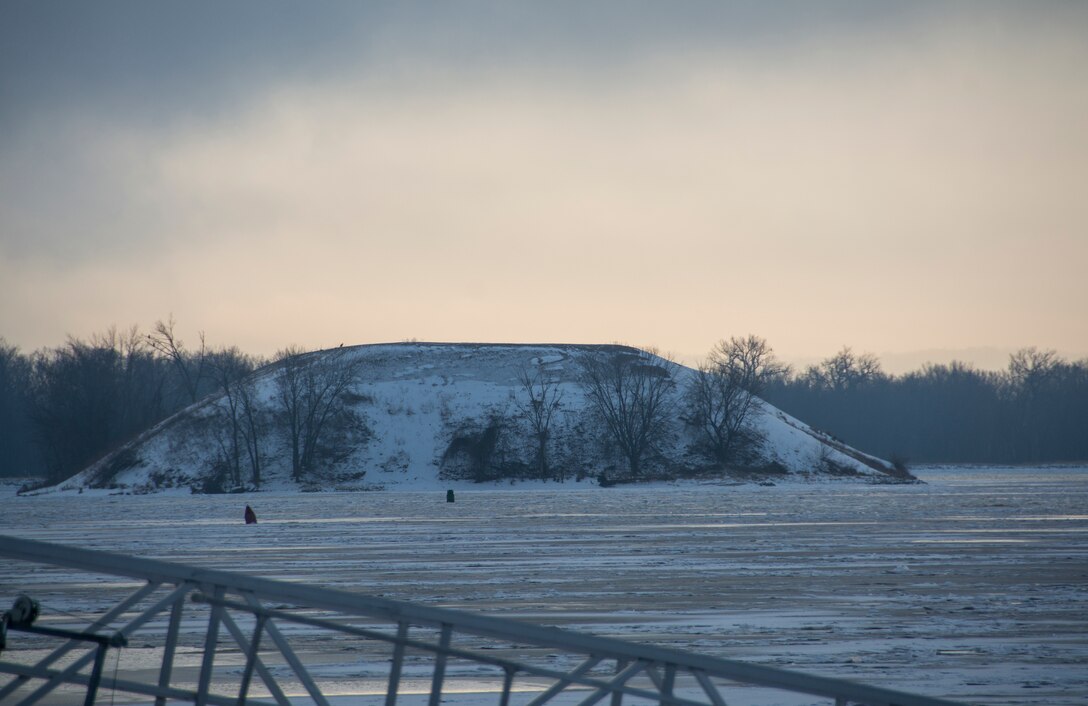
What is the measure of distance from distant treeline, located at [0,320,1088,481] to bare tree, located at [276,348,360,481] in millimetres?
Result: 626

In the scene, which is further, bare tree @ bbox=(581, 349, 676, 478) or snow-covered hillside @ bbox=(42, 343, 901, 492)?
bare tree @ bbox=(581, 349, 676, 478)

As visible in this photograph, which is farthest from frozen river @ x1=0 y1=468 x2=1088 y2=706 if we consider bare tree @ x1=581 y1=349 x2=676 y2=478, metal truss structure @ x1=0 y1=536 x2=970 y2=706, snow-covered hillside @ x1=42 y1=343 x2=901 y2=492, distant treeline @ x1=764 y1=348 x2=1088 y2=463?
distant treeline @ x1=764 y1=348 x2=1088 y2=463

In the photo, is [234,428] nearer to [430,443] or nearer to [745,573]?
[430,443]

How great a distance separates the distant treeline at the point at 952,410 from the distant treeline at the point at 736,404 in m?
0.23

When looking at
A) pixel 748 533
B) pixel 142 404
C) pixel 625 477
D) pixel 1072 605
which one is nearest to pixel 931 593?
pixel 1072 605

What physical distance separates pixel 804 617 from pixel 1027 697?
500 cm

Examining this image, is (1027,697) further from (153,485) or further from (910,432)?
(910,432)

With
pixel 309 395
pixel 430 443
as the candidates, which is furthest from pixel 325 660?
pixel 309 395

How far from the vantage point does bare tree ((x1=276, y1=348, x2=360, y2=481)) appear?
283 feet

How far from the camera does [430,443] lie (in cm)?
8906

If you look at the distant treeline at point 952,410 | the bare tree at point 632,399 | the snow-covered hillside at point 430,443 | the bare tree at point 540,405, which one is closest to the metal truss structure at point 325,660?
the snow-covered hillside at point 430,443

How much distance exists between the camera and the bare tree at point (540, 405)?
86312mm

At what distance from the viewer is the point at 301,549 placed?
25812 millimetres

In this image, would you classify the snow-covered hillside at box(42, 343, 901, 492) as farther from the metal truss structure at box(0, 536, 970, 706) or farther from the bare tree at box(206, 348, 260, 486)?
the metal truss structure at box(0, 536, 970, 706)
